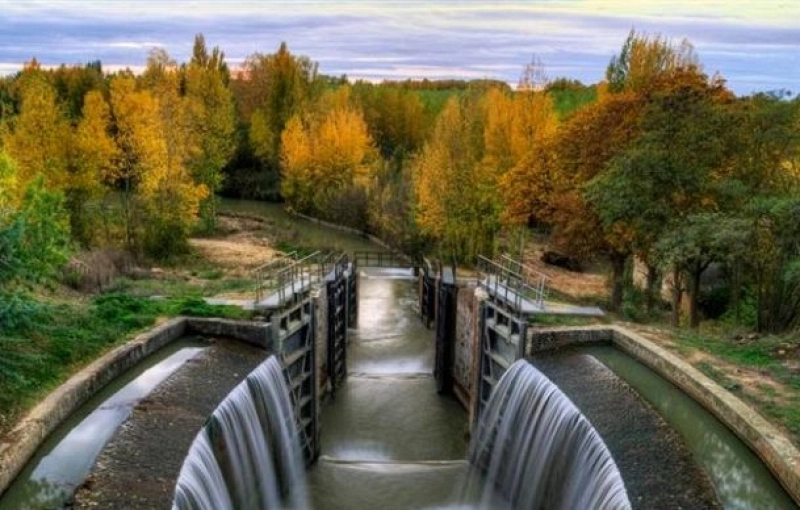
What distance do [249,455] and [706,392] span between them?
8.83 metres

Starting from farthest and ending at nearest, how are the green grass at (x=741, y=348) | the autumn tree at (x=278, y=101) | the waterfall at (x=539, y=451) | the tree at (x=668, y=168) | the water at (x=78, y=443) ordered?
1. the autumn tree at (x=278, y=101)
2. the tree at (x=668, y=168)
3. the green grass at (x=741, y=348)
4. the waterfall at (x=539, y=451)
5. the water at (x=78, y=443)

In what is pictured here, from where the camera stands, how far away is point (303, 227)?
58219 millimetres

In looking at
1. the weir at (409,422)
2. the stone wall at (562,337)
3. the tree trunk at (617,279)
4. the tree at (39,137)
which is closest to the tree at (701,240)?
the weir at (409,422)

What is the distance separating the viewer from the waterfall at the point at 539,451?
12.2 m

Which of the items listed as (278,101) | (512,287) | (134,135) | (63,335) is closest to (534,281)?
(512,287)

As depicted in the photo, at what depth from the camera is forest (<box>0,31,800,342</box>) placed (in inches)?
845

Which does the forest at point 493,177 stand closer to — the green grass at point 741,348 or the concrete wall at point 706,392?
the green grass at point 741,348

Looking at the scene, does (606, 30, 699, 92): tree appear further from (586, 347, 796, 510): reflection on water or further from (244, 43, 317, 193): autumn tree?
(244, 43, 317, 193): autumn tree

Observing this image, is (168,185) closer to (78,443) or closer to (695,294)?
(695,294)

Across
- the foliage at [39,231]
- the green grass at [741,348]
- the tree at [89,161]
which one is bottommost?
the green grass at [741,348]

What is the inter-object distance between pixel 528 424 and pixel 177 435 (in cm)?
719

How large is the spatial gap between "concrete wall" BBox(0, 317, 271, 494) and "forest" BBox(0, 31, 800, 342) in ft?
6.02

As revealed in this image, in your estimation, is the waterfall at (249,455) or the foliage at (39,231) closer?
the waterfall at (249,455)

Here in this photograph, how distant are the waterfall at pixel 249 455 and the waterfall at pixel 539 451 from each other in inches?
175
